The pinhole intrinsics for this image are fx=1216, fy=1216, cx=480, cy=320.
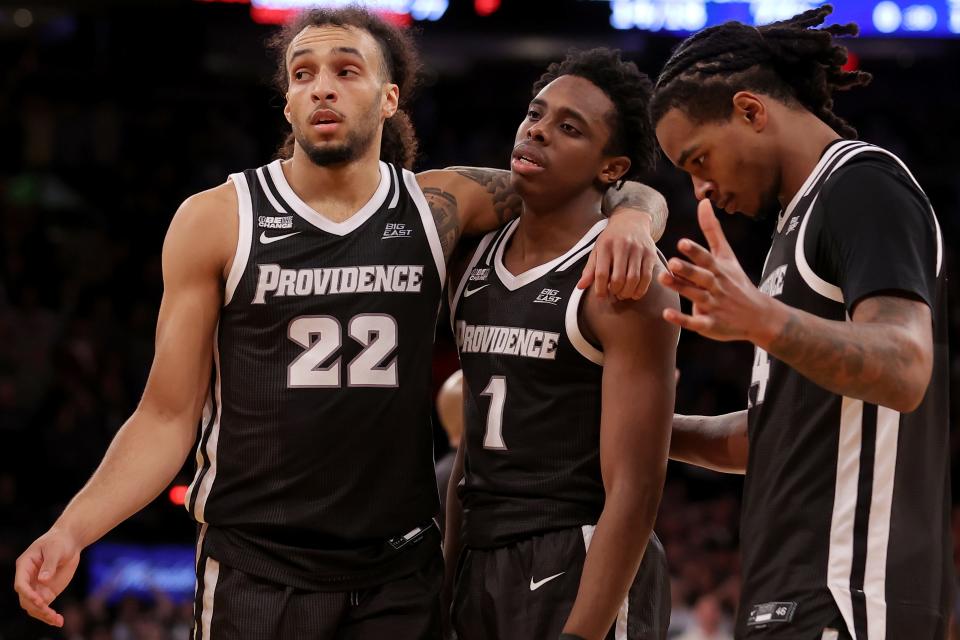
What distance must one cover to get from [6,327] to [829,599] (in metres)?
9.12

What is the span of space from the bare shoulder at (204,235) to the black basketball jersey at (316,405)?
3 cm

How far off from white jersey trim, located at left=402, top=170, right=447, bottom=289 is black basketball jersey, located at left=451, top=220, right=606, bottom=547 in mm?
192

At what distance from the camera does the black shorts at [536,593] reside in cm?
310

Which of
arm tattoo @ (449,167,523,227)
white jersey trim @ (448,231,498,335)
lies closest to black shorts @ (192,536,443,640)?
white jersey trim @ (448,231,498,335)

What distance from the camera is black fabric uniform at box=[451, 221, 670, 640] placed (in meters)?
3.13

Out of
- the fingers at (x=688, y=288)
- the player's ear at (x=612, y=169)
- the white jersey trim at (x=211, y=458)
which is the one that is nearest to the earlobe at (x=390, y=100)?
the player's ear at (x=612, y=169)

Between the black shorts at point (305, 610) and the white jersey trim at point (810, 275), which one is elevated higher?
the white jersey trim at point (810, 275)

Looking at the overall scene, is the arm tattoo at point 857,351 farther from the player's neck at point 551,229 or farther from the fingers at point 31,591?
the fingers at point 31,591

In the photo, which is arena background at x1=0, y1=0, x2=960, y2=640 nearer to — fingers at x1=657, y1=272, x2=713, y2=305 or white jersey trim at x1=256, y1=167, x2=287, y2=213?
white jersey trim at x1=256, y1=167, x2=287, y2=213

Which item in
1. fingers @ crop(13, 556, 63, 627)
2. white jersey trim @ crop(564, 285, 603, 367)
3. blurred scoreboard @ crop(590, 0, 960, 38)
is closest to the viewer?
fingers @ crop(13, 556, 63, 627)

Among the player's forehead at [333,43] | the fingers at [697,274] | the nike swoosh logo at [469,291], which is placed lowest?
the nike swoosh logo at [469,291]

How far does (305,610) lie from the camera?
3.17 meters

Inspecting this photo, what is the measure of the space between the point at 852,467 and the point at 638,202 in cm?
126

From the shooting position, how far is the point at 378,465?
3262 millimetres
